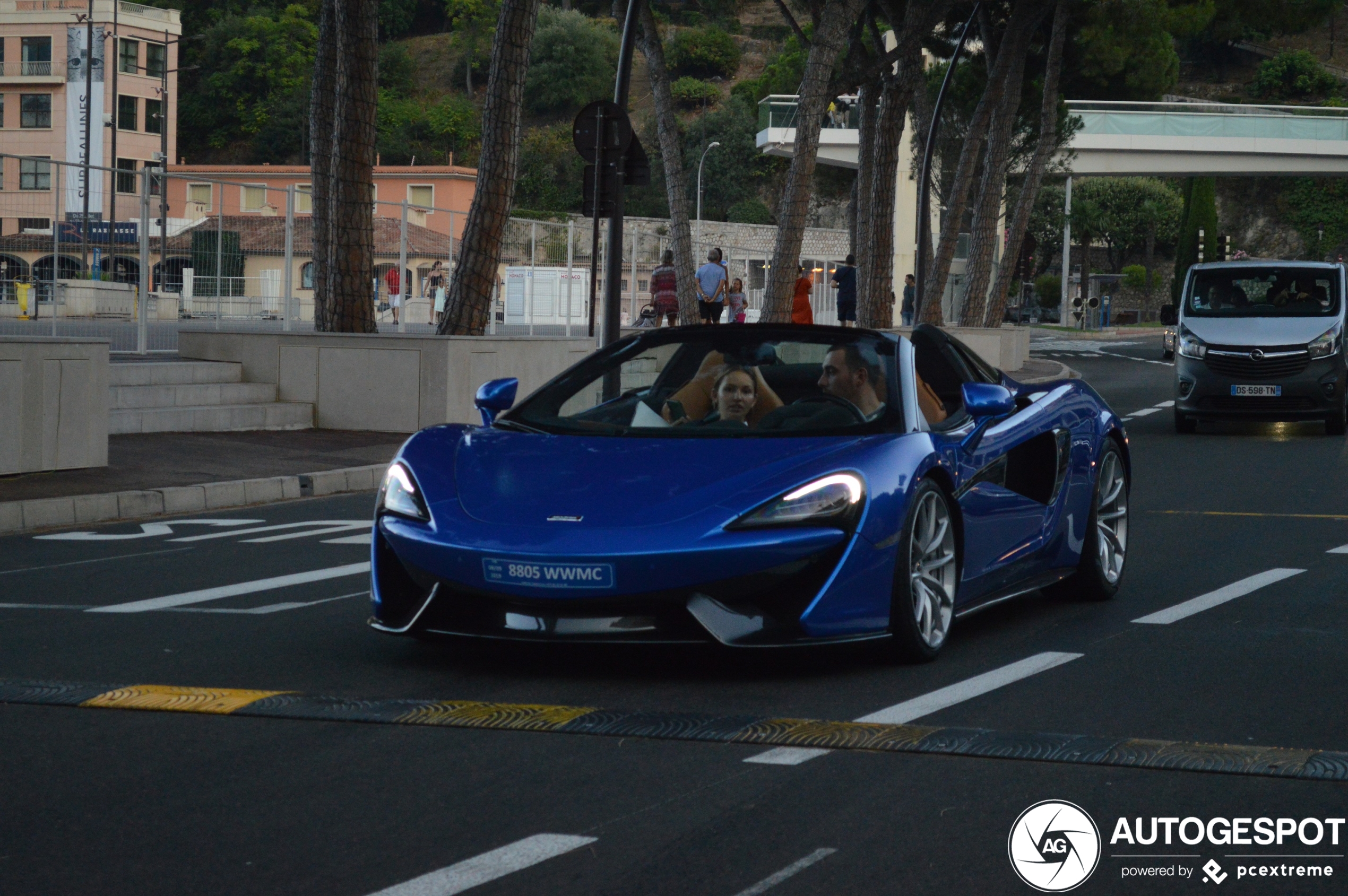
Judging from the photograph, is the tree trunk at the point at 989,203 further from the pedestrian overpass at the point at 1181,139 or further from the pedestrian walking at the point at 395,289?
the pedestrian overpass at the point at 1181,139

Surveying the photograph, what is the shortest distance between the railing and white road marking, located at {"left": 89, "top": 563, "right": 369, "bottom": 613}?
2020 inches

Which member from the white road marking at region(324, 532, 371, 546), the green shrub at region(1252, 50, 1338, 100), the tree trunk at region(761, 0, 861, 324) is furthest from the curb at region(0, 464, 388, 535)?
the green shrub at region(1252, 50, 1338, 100)

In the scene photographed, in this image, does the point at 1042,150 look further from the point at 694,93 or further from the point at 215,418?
the point at 694,93

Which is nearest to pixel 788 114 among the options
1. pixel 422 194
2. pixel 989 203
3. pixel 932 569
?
pixel 989 203

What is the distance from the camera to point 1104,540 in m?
8.27

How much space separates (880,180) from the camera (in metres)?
32.8

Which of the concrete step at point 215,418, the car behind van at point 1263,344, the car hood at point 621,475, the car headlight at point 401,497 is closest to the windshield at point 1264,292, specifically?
the car behind van at point 1263,344

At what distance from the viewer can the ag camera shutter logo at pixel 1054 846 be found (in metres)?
3.95

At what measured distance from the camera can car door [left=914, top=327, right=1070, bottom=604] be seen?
6840mm

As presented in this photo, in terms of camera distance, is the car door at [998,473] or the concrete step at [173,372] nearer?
the car door at [998,473]

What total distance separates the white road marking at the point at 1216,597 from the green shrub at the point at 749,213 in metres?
102

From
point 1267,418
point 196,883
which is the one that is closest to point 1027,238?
point 1267,418

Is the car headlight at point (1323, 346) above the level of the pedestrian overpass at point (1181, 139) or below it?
below

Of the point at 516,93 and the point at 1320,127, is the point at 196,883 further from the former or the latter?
the point at 1320,127
